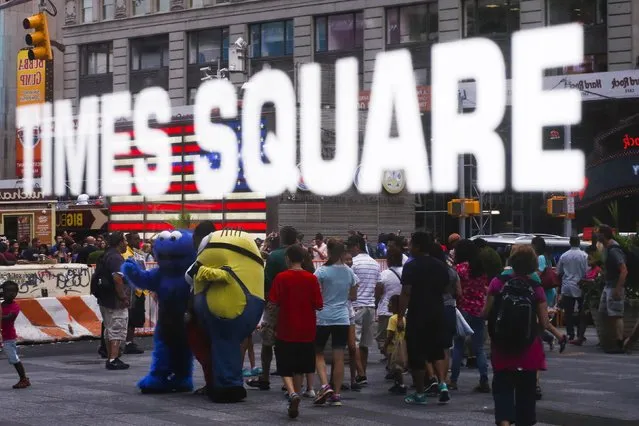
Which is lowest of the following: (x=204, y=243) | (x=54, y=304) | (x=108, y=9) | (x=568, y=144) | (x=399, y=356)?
(x=399, y=356)

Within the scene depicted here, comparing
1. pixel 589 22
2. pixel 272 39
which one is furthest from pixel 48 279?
pixel 272 39

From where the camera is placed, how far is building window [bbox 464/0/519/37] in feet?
159

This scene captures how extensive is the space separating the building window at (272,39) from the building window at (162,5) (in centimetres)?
530

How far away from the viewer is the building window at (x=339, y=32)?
175ft

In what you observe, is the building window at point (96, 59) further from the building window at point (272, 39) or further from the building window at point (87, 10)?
the building window at point (272, 39)

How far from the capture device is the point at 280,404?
12.4 metres

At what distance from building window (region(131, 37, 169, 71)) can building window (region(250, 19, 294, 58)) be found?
18.0ft

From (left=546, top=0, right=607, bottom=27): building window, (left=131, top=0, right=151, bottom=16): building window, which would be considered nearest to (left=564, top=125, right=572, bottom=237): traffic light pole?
(left=546, top=0, right=607, bottom=27): building window

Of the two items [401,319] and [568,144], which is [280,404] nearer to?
[401,319]

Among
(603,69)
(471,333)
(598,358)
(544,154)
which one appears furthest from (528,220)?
(471,333)

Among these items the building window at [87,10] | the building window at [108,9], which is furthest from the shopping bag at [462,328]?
the building window at [87,10]

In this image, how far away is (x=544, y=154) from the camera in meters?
44.2

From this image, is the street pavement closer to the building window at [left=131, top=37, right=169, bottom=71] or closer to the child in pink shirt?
the child in pink shirt

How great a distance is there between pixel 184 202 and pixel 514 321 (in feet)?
66.2
